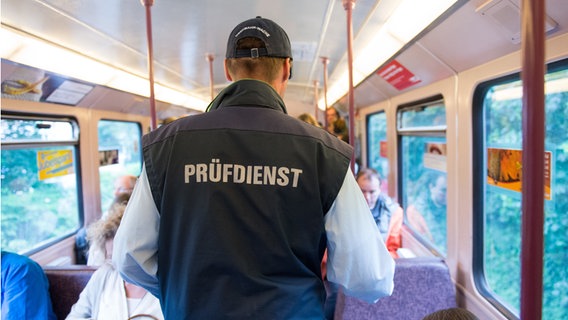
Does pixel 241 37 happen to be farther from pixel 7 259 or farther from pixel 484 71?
pixel 7 259

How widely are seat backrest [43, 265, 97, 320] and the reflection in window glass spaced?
8.80ft

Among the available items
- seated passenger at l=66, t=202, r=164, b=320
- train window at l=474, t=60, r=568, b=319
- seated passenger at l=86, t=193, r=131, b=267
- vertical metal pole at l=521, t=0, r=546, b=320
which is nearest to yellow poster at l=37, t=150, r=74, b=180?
seated passenger at l=86, t=193, r=131, b=267

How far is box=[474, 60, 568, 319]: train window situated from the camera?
175 cm

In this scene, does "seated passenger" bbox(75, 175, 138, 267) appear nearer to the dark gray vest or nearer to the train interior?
the train interior

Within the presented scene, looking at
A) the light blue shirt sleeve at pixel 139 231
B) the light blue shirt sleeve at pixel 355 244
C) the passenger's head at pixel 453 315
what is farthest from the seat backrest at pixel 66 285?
the passenger's head at pixel 453 315

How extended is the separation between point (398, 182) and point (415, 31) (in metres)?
2.43

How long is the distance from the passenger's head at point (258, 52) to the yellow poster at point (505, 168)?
161cm

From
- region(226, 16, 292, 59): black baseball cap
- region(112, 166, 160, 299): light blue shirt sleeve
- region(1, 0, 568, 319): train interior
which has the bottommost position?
region(112, 166, 160, 299): light blue shirt sleeve

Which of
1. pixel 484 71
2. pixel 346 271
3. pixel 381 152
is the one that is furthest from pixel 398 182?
pixel 346 271

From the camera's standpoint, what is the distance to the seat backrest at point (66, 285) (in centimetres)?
237

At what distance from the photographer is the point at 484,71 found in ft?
6.99

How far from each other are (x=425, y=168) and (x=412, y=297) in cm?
165

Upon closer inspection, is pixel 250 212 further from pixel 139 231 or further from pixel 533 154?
pixel 533 154

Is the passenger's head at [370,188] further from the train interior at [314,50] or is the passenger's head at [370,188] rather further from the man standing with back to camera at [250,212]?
the man standing with back to camera at [250,212]
